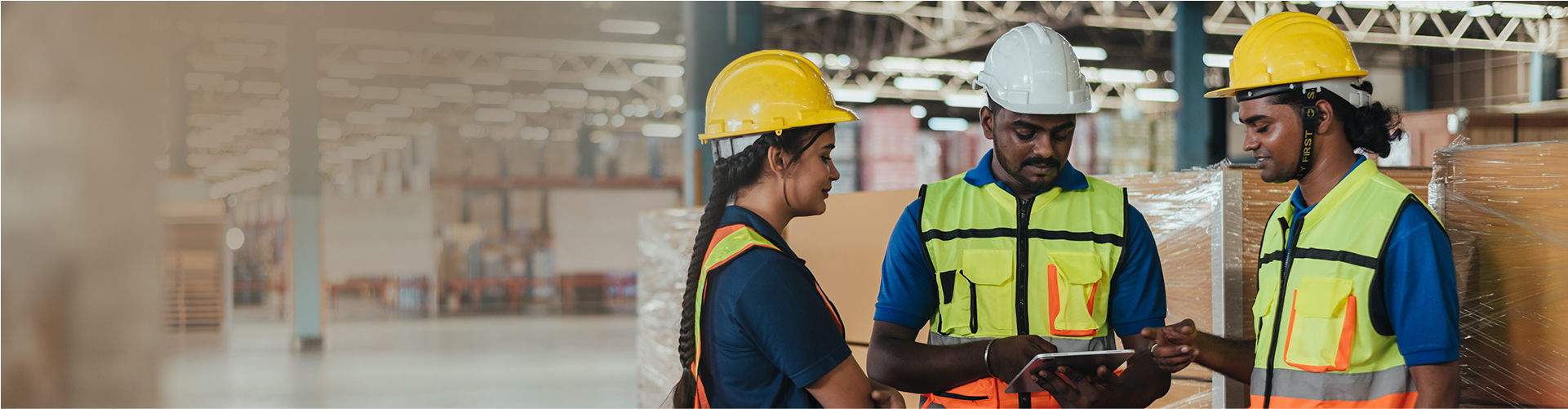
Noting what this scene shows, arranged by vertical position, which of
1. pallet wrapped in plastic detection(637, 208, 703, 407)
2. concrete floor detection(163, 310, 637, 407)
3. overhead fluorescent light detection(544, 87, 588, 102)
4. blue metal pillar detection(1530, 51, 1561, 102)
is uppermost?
overhead fluorescent light detection(544, 87, 588, 102)

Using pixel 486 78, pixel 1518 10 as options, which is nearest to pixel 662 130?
pixel 486 78

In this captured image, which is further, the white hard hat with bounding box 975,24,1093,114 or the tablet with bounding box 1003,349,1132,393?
the white hard hat with bounding box 975,24,1093,114

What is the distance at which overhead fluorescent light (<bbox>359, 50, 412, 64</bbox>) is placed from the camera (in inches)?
695

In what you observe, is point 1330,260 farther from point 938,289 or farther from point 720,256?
point 720,256

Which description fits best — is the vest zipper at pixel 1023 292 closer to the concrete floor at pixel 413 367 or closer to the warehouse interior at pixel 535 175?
the warehouse interior at pixel 535 175

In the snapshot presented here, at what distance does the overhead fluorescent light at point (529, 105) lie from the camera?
20.2m

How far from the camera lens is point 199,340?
571 inches

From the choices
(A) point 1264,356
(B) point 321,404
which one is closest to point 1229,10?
(B) point 321,404

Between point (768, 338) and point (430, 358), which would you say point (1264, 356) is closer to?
point (768, 338)

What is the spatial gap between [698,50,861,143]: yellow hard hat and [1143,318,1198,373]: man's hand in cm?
73

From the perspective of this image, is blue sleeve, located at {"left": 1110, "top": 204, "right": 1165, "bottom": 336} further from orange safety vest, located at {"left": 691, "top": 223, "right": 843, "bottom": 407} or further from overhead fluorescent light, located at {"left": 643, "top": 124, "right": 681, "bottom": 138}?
overhead fluorescent light, located at {"left": 643, "top": 124, "right": 681, "bottom": 138}

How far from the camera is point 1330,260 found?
6.01ft

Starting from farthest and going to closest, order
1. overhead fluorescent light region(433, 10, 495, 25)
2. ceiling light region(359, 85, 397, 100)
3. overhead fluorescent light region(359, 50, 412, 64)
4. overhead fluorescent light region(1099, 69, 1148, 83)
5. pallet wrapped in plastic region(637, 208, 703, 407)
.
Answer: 1. overhead fluorescent light region(1099, 69, 1148, 83)
2. ceiling light region(359, 85, 397, 100)
3. overhead fluorescent light region(359, 50, 412, 64)
4. overhead fluorescent light region(433, 10, 495, 25)
5. pallet wrapped in plastic region(637, 208, 703, 407)

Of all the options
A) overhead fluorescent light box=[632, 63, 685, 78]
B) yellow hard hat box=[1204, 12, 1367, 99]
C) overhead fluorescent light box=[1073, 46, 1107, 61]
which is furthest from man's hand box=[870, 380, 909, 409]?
overhead fluorescent light box=[1073, 46, 1107, 61]
